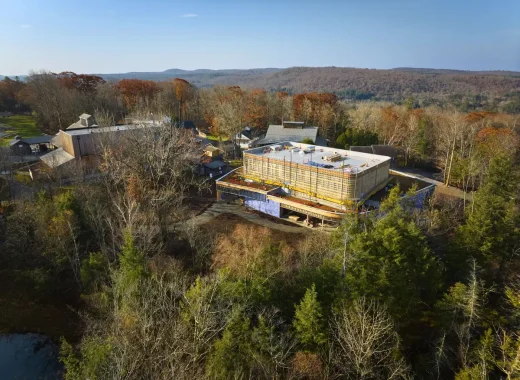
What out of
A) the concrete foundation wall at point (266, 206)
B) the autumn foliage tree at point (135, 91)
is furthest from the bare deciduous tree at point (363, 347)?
the autumn foliage tree at point (135, 91)

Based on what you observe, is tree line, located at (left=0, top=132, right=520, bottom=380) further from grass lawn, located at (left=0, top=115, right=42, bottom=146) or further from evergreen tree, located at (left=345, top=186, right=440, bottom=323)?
grass lawn, located at (left=0, top=115, right=42, bottom=146)

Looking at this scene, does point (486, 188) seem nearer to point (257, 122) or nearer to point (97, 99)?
point (257, 122)

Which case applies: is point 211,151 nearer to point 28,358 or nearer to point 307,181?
point 307,181

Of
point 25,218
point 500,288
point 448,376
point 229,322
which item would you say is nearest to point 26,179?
point 25,218

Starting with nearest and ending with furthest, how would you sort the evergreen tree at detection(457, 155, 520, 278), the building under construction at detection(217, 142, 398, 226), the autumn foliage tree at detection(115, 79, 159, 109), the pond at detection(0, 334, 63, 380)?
the pond at detection(0, 334, 63, 380) → the evergreen tree at detection(457, 155, 520, 278) → the building under construction at detection(217, 142, 398, 226) → the autumn foliage tree at detection(115, 79, 159, 109)

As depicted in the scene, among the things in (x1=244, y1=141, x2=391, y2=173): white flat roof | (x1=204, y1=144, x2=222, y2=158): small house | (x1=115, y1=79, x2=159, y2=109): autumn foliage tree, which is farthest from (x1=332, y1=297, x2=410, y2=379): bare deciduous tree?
(x1=115, y1=79, x2=159, y2=109): autumn foliage tree

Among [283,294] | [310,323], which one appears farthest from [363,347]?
[283,294]
